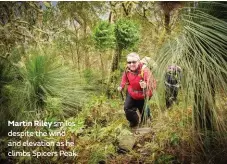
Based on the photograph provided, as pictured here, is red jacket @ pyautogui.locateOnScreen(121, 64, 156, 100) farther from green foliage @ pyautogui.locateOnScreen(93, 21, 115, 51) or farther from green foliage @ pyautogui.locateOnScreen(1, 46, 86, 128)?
green foliage @ pyautogui.locateOnScreen(93, 21, 115, 51)

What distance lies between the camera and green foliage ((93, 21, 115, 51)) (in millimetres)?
3771

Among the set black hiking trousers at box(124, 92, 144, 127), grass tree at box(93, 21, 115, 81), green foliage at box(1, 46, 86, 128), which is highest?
grass tree at box(93, 21, 115, 81)

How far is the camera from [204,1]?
198 cm

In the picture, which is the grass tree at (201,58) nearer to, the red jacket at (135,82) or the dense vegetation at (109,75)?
the dense vegetation at (109,75)

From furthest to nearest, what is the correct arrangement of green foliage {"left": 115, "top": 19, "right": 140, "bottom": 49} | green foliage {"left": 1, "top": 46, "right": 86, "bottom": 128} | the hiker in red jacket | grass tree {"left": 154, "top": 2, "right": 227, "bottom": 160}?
green foliage {"left": 115, "top": 19, "right": 140, "bottom": 49} → green foliage {"left": 1, "top": 46, "right": 86, "bottom": 128} → the hiker in red jacket → grass tree {"left": 154, "top": 2, "right": 227, "bottom": 160}

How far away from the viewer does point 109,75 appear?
160 inches

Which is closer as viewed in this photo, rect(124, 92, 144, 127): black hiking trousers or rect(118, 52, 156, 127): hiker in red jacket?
rect(118, 52, 156, 127): hiker in red jacket

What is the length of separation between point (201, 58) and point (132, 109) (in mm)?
1331

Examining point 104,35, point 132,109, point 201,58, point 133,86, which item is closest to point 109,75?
point 104,35

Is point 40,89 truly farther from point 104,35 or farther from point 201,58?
point 201,58

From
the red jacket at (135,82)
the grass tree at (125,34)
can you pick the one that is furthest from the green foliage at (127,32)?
the red jacket at (135,82)

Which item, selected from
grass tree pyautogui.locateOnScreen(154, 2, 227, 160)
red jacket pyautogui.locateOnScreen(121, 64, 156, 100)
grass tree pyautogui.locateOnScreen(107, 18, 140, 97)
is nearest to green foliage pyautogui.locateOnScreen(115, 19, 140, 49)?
grass tree pyautogui.locateOnScreen(107, 18, 140, 97)

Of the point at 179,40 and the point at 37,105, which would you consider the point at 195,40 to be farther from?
the point at 37,105

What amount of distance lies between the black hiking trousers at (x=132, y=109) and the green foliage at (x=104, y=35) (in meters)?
0.96
